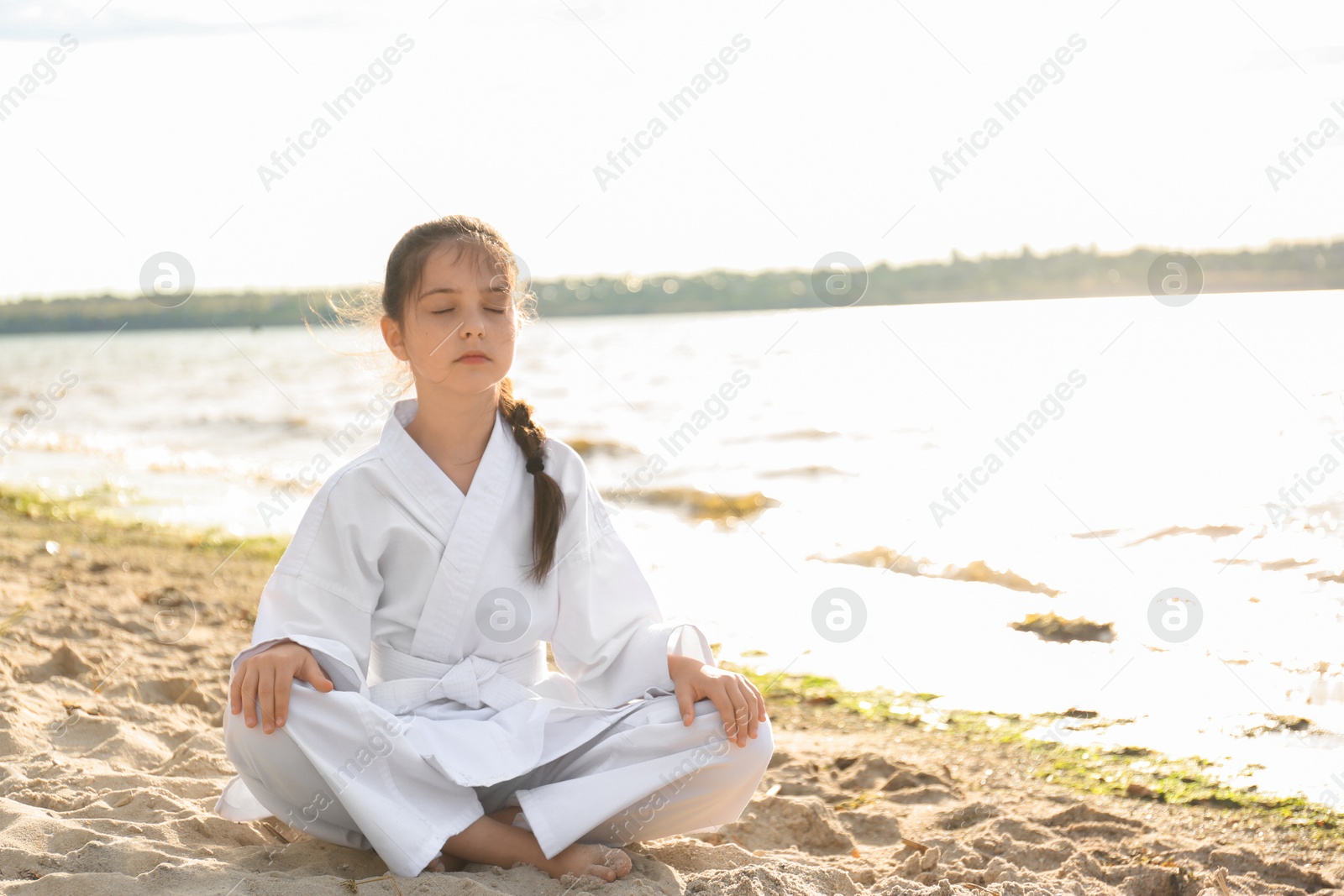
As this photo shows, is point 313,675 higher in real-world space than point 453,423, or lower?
lower

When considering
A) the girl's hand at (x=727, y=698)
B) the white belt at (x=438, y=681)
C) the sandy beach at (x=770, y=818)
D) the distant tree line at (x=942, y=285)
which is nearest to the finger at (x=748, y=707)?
the girl's hand at (x=727, y=698)

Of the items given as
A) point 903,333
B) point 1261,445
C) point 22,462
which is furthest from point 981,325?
point 22,462

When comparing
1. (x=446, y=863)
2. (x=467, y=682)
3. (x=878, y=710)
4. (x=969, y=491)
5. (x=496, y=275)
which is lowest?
(x=446, y=863)

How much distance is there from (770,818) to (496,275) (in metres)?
1.68

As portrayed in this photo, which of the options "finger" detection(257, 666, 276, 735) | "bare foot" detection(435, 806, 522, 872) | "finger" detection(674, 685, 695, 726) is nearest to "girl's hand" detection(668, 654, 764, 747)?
"finger" detection(674, 685, 695, 726)

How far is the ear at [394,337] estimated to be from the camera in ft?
9.04

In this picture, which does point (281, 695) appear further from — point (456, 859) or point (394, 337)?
point (394, 337)

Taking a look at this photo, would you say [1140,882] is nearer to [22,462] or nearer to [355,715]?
[355,715]

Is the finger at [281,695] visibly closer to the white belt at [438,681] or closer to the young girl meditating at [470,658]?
the young girl meditating at [470,658]

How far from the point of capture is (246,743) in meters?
2.37

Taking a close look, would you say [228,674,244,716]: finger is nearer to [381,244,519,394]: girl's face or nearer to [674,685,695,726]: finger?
[381,244,519,394]: girl's face

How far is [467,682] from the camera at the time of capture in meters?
2.57

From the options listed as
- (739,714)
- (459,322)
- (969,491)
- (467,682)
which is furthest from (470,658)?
(969,491)

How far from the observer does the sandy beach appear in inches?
90.4
